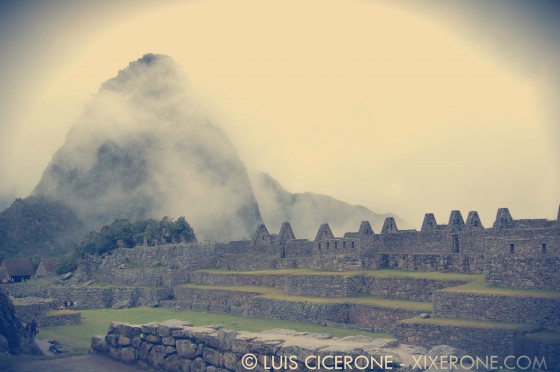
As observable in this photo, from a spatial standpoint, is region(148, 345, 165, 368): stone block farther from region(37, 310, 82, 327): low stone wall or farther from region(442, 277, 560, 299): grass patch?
region(37, 310, 82, 327): low stone wall

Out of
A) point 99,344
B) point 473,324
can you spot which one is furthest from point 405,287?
point 99,344

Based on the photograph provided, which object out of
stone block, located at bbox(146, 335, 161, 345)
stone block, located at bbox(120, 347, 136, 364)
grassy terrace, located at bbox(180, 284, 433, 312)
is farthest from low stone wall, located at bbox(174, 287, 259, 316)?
stone block, located at bbox(146, 335, 161, 345)

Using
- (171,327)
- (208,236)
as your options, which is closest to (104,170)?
(208,236)

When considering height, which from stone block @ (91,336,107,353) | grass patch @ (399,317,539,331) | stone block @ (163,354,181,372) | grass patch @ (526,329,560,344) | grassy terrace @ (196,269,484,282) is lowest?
stone block @ (163,354,181,372)

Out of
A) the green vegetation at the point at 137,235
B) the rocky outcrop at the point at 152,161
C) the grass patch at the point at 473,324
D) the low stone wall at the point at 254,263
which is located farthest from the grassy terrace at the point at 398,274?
the rocky outcrop at the point at 152,161

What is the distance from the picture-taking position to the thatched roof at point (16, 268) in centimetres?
6240

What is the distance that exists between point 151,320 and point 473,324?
16.7 metres

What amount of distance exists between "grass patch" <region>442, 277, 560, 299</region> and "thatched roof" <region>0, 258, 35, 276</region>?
50415 millimetres

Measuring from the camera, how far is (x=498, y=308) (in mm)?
21719

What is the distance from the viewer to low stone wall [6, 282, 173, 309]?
41.5 metres

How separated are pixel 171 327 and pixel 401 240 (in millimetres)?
16111

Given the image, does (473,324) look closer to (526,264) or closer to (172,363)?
(526,264)

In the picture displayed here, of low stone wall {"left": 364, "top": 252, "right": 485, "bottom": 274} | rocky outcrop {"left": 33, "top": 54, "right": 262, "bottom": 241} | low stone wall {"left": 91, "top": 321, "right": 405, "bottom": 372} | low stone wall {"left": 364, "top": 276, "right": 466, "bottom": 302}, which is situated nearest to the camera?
low stone wall {"left": 91, "top": 321, "right": 405, "bottom": 372}

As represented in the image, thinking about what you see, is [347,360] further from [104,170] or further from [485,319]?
[104,170]
